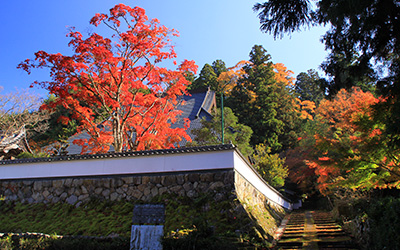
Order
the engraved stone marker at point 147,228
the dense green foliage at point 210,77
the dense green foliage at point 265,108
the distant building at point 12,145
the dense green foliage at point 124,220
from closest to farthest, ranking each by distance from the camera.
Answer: the engraved stone marker at point 147,228 → the dense green foliage at point 124,220 → the distant building at point 12,145 → the dense green foliage at point 265,108 → the dense green foliage at point 210,77

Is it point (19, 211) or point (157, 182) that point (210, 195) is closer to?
point (157, 182)

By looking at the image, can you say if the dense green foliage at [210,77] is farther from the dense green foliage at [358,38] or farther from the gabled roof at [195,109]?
the dense green foliage at [358,38]

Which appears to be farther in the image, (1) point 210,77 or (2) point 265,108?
(1) point 210,77

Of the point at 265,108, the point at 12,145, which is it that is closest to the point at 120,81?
the point at 12,145

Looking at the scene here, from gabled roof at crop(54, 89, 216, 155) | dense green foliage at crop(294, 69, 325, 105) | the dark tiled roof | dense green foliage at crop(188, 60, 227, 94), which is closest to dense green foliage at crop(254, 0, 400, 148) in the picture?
the dark tiled roof

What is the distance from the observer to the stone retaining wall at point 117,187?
7590 mm

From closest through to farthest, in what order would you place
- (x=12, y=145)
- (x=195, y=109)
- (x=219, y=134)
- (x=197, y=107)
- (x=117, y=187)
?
(x=117, y=187) < (x=12, y=145) < (x=219, y=134) < (x=195, y=109) < (x=197, y=107)

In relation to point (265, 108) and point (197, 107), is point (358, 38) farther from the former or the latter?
point (265, 108)

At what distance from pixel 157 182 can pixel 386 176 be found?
5475 mm

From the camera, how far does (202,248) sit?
539 centimetres

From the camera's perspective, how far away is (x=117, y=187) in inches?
328

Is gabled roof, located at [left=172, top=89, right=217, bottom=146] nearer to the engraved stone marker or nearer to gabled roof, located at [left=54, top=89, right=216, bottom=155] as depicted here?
gabled roof, located at [left=54, top=89, right=216, bottom=155]

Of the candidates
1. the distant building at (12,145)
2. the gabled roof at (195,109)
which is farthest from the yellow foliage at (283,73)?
the distant building at (12,145)

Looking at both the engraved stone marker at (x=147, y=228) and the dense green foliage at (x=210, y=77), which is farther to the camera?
the dense green foliage at (x=210, y=77)
